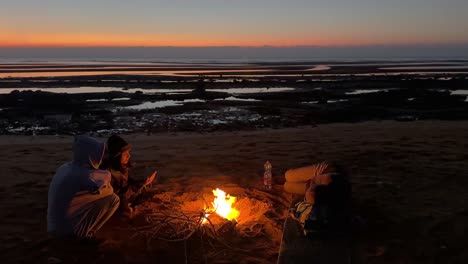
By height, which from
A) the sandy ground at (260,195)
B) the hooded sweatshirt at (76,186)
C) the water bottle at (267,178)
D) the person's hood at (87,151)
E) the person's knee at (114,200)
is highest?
the person's hood at (87,151)

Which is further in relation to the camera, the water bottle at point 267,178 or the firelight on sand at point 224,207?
the water bottle at point 267,178

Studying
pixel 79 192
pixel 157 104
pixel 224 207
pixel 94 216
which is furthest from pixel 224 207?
pixel 157 104

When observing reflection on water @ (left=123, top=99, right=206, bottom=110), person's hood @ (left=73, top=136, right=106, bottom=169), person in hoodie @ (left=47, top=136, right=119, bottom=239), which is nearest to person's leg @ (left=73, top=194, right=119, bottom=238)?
person in hoodie @ (left=47, top=136, right=119, bottom=239)

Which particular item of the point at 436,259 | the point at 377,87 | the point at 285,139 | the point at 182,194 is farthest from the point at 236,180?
the point at 377,87

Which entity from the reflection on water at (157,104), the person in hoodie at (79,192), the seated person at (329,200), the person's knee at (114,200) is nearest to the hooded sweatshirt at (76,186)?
the person in hoodie at (79,192)

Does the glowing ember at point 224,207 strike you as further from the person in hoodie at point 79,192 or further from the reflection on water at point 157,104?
the reflection on water at point 157,104

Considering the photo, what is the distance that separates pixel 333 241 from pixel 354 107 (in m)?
18.0

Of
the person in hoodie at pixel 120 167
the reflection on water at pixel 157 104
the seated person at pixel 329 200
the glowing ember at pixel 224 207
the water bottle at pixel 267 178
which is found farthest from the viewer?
the reflection on water at pixel 157 104

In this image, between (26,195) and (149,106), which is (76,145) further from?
(149,106)

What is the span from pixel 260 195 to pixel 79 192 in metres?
2.79

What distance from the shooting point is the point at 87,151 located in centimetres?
490

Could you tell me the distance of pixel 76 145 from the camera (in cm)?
491

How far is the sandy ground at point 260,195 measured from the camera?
4977mm

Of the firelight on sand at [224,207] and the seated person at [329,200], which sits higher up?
the seated person at [329,200]
